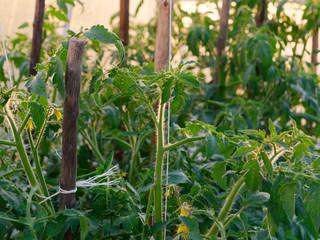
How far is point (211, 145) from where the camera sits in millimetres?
799

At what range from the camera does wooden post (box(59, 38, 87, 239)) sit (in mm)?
856

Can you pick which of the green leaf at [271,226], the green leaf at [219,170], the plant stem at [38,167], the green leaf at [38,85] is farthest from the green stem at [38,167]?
the green leaf at [271,226]

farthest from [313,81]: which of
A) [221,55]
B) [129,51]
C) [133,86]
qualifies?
[133,86]

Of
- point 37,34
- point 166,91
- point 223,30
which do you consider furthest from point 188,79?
point 223,30

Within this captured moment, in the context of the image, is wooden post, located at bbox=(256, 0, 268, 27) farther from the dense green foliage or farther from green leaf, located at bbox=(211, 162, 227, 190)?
green leaf, located at bbox=(211, 162, 227, 190)

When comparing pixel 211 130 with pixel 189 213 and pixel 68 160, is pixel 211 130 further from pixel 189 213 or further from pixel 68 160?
pixel 68 160

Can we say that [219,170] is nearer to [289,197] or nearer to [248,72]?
[289,197]

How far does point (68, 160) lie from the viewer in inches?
36.1

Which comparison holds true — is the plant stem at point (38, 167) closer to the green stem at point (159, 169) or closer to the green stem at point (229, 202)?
the green stem at point (159, 169)

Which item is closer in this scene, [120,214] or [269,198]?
[269,198]

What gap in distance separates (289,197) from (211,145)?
166 millimetres

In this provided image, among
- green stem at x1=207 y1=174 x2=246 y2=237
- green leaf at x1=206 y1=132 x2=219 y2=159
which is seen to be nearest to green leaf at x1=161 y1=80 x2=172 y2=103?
green leaf at x1=206 y1=132 x2=219 y2=159

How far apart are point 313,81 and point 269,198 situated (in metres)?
1.01

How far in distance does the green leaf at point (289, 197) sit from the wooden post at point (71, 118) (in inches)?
17.0
